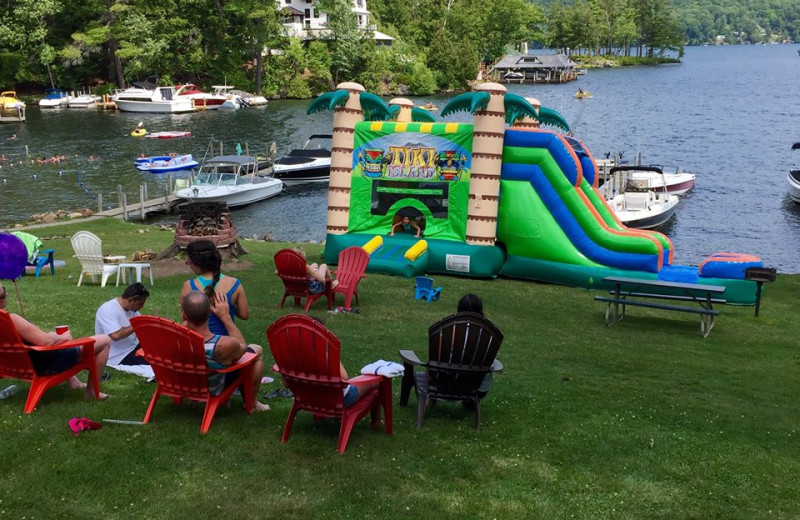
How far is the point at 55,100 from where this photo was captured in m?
71.0

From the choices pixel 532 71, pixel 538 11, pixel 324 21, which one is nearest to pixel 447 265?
pixel 324 21

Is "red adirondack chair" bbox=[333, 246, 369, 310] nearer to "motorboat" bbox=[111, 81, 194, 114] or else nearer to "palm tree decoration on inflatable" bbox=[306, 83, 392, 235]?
"palm tree decoration on inflatable" bbox=[306, 83, 392, 235]

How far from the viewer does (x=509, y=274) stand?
18.2m

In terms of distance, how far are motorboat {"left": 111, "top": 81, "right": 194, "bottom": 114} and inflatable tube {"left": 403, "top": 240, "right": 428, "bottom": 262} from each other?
178ft

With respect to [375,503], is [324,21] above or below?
above

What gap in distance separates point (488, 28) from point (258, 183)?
83755 millimetres

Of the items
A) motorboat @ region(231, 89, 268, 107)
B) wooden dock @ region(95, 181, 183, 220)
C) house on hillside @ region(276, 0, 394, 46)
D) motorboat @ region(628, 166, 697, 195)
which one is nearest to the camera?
wooden dock @ region(95, 181, 183, 220)

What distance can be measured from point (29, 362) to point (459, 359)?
3.89m

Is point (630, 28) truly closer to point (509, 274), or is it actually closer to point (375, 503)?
point (509, 274)

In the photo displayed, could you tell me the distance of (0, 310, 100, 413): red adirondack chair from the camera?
7270 mm

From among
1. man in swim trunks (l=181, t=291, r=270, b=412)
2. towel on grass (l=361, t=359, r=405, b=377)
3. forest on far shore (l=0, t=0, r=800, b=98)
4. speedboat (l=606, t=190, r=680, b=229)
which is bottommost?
speedboat (l=606, t=190, r=680, b=229)

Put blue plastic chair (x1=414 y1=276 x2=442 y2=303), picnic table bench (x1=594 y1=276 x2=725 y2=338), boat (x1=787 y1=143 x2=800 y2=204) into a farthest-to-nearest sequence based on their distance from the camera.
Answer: boat (x1=787 y1=143 x2=800 y2=204), blue plastic chair (x1=414 y1=276 x2=442 y2=303), picnic table bench (x1=594 y1=276 x2=725 y2=338)

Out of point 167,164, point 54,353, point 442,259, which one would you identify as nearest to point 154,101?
point 167,164

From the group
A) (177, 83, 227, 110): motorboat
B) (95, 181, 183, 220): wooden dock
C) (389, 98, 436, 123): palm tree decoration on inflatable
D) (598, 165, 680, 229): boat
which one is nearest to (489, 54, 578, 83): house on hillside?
(177, 83, 227, 110): motorboat
